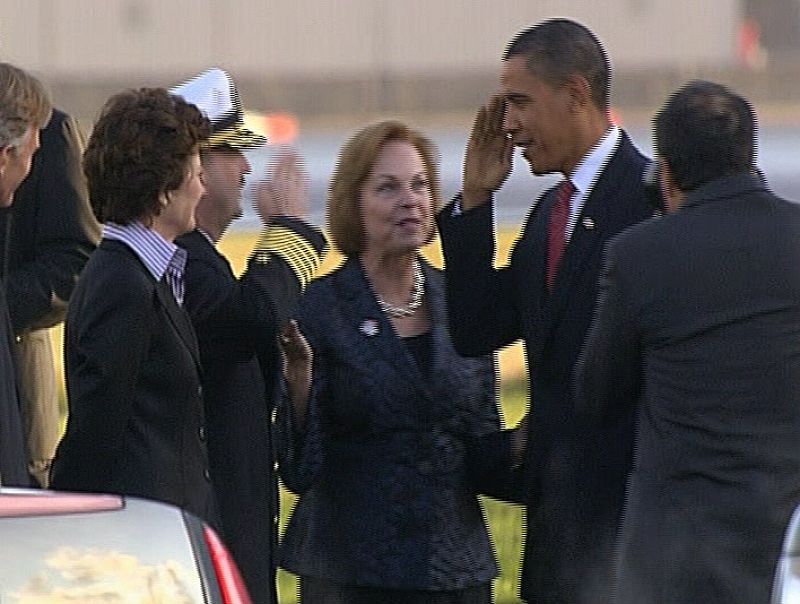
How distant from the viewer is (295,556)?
521cm

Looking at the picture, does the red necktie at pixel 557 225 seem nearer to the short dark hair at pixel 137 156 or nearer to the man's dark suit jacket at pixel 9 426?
the short dark hair at pixel 137 156

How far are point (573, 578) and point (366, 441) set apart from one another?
64 centimetres

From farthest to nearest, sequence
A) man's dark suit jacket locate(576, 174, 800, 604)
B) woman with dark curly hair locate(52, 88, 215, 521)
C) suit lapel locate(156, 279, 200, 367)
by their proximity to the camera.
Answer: suit lapel locate(156, 279, 200, 367) → woman with dark curly hair locate(52, 88, 215, 521) → man's dark suit jacket locate(576, 174, 800, 604)

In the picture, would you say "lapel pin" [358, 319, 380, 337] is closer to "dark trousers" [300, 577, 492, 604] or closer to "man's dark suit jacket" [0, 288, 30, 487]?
"dark trousers" [300, 577, 492, 604]

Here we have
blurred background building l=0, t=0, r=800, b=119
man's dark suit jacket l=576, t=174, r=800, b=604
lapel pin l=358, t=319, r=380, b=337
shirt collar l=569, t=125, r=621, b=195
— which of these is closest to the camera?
man's dark suit jacket l=576, t=174, r=800, b=604

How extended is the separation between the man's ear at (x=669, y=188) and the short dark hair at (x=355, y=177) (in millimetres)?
892

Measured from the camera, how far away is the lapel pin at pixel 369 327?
16.7ft

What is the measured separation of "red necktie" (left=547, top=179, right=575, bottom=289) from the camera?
4867 mm

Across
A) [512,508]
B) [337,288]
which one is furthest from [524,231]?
[512,508]

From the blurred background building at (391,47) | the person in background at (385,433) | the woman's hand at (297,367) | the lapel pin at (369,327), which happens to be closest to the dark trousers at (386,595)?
the person in background at (385,433)

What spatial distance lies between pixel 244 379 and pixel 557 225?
0.90 meters

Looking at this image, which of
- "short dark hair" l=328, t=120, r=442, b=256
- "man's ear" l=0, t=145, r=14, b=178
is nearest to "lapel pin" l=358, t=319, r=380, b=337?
"short dark hair" l=328, t=120, r=442, b=256

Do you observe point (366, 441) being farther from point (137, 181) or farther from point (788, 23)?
point (788, 23)

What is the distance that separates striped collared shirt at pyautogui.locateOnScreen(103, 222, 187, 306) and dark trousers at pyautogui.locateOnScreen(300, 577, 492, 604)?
2.91 feet
